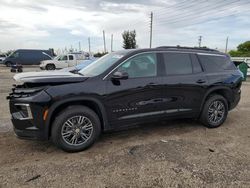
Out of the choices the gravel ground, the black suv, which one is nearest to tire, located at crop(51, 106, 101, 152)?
the black suv

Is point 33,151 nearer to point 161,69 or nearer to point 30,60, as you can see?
point 161,69

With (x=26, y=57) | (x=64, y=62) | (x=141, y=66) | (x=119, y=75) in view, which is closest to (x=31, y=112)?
(x=119, y=75)

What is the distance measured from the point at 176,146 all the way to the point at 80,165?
173 centimetres

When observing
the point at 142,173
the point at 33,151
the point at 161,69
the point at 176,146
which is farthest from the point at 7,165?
the point at 161,69

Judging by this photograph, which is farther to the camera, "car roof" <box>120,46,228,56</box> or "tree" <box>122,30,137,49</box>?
"tree" <box>122,30,137,49</box>

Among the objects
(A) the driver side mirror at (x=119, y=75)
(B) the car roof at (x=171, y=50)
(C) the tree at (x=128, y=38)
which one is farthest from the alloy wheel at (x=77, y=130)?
(C) the tree at (x=128, y=38)

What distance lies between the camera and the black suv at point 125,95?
3.90 metres

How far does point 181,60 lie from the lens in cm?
513

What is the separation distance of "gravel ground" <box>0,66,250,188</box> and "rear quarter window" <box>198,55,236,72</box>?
4.47 ft

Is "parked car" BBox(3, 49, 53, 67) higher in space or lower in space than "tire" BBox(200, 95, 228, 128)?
higher

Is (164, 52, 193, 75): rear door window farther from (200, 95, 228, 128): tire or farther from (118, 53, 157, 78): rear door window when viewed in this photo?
(200, 95, 228, 128): tire

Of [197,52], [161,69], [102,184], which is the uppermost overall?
[197,52]

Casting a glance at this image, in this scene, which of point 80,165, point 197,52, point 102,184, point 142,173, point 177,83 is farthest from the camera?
point 197,52

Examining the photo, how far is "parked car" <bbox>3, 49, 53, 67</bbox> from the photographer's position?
107 feet
